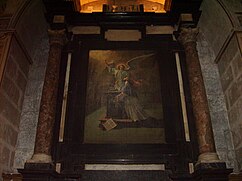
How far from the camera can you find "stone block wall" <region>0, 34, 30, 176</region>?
5750 mm

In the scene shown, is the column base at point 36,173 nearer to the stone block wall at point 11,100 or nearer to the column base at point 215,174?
the stone block wall at point 11,100

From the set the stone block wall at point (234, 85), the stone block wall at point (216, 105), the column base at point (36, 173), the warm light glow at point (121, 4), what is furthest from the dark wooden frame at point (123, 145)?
the warm light glow at point (121, 4)

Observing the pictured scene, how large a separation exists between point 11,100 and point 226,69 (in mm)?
4664

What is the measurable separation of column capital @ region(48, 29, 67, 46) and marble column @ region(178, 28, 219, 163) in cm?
267

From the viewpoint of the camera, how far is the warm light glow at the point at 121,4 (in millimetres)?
8180

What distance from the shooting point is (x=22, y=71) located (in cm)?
686

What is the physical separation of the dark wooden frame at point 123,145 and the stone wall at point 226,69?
76 centimetres

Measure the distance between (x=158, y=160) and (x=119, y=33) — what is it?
3.30 metres

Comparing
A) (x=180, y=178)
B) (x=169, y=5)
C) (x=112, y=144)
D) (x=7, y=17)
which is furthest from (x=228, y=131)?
(x=7, y=17)

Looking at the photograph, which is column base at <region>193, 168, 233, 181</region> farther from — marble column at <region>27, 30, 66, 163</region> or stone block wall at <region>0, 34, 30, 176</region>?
stone block wall at <region>0, 34, 30, 176</region>

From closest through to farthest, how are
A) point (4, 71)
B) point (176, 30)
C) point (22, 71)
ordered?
point (4, 71) → point (22, 71) → point (176, 30)

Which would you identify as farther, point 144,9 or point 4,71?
point 144,9

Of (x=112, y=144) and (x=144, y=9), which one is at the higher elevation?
(x=144, y=9)

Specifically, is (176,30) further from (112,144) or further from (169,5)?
(112,144)
